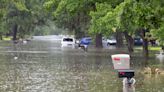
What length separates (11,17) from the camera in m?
90.1

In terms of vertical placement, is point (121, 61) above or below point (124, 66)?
above

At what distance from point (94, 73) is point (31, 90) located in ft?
25.5

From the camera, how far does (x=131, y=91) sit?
11875mm

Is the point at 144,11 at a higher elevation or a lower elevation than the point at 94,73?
higher

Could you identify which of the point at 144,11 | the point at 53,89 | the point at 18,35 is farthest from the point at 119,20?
the point at 18,35

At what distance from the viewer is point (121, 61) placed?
1166cm

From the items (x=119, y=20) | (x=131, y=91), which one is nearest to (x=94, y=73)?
(x=119, y=20)

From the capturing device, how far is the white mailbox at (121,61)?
11.5 m

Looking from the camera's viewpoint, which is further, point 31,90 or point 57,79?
point 57,79

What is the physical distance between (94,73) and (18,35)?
85.4 meters

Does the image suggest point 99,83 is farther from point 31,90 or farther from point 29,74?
point 29,74

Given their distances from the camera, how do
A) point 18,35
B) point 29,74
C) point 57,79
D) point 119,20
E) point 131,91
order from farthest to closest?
1. point 18,35
2. point 29,74
3. point 57,79
4. point 119,20
5. point 131,91

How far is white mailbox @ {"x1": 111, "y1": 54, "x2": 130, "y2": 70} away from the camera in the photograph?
11.5 metres

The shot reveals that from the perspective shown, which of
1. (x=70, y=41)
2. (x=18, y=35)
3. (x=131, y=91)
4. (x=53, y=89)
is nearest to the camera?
(x=131, y=91)
